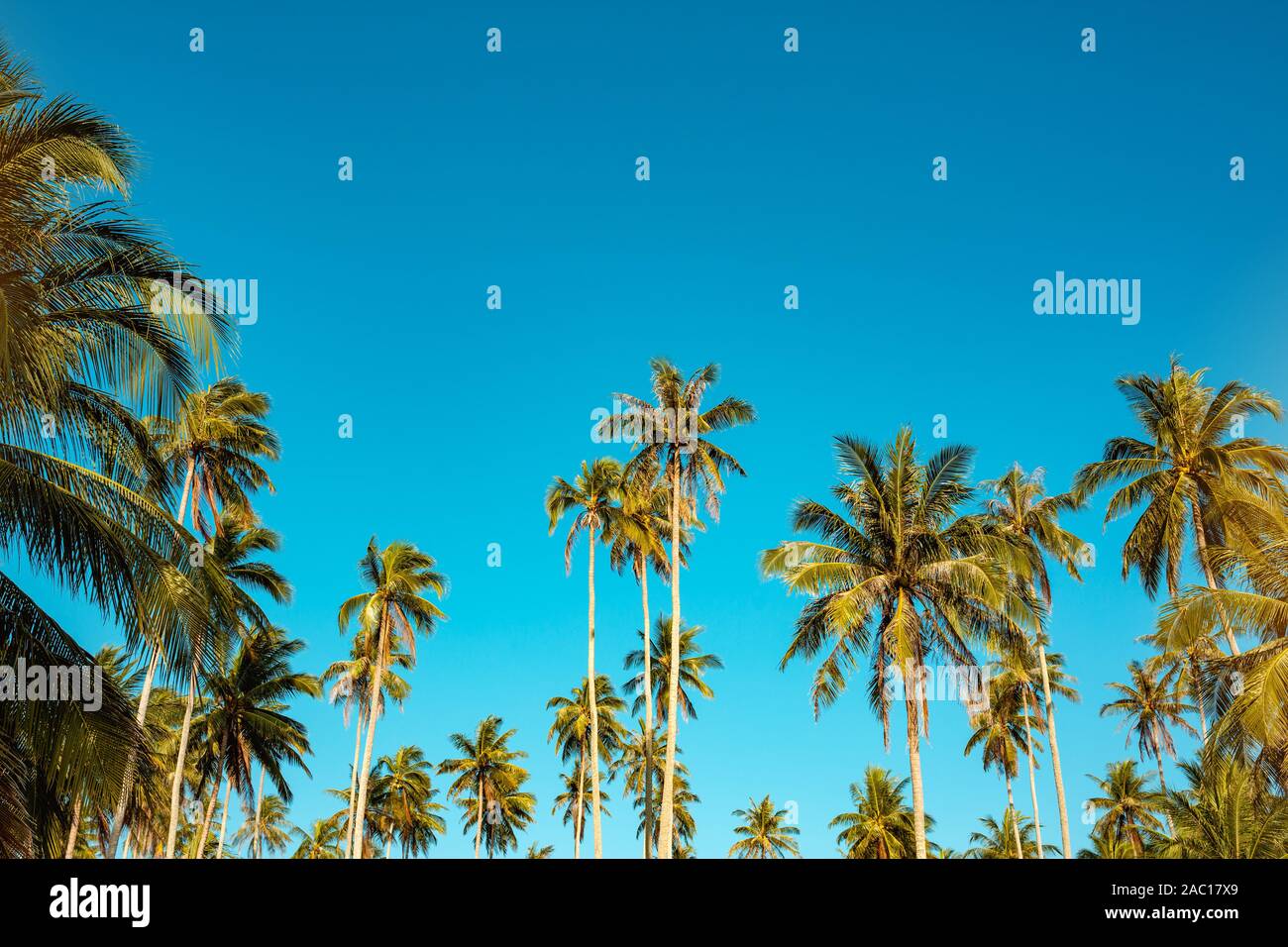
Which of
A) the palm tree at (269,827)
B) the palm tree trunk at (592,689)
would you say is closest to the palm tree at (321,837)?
the palm tree at (269,827)

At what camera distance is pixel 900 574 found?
2500 centimetres

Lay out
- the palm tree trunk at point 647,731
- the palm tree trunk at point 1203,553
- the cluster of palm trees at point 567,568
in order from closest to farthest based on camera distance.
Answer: the cluster of palm trees at point 567,568, the palm tree trunk at point 1203,553, the palm tree trunk at point 647,731

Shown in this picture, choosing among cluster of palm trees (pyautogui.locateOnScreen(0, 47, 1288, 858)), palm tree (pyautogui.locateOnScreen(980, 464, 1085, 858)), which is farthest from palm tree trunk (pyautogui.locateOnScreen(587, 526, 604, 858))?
palm tree (pyautogui.locateOnScreen(980, 464, 1085, 858))

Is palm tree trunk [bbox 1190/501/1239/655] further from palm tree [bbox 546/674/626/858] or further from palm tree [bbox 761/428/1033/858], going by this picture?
palm tree [bbox 546/674/626/858]

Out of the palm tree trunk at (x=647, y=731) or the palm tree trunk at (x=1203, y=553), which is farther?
the palm tree trunk at (x=647, y=731)

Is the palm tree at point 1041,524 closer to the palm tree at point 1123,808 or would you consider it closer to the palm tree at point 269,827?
the palm tree at point 1123,808

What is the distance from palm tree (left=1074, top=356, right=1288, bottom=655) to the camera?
2677 cm

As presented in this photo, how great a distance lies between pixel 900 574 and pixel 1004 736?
1127 inches

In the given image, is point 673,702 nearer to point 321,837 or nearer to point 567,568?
point 567,568

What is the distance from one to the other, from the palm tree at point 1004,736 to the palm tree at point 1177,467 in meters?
18.3

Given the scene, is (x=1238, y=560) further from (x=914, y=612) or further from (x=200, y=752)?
(x=200, y=752)

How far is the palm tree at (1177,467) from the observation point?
26766 millimetres

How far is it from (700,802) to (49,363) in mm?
59386
